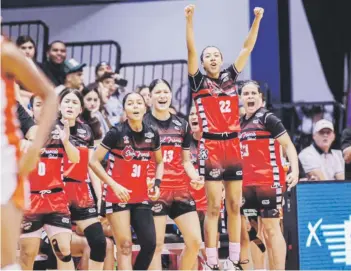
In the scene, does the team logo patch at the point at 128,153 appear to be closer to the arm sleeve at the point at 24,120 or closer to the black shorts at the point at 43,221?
the black shorts at the point at 43,221

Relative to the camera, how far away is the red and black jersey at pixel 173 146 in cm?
634

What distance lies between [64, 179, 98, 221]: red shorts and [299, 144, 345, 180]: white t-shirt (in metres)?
3.20

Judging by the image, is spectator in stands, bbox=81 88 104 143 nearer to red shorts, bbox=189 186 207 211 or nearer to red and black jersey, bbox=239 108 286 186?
red shorts, bbox=189 186 207 211

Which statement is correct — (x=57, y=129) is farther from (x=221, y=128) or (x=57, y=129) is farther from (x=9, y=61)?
(x=9, y=61)

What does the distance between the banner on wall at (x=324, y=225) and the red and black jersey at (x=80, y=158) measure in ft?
7.56

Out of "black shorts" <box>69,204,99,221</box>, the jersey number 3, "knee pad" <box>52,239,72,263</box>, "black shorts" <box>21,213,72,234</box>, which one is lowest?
"knee pad" <box>52,239,72,263</box>

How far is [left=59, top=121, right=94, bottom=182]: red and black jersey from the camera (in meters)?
6.17

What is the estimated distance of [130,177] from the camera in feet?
19.4

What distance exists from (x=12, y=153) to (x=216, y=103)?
354 centimetres

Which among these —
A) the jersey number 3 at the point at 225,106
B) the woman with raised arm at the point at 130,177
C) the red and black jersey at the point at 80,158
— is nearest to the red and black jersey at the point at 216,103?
the jersey number 3 at the point at 225,106

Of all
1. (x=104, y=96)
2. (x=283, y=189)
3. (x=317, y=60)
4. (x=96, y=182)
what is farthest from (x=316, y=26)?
(x=96, y=182)

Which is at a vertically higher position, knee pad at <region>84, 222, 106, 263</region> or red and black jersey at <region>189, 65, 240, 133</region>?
red and black jersey at <region>189, 65, 240, 133</region>

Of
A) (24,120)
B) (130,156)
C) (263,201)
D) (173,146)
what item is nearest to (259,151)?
(263,201)

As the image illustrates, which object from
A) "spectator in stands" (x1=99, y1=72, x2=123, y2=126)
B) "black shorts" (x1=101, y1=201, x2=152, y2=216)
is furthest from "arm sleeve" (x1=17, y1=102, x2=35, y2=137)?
"spectator in stands" (x1=99, y1=72, x2=123, y2=126)
